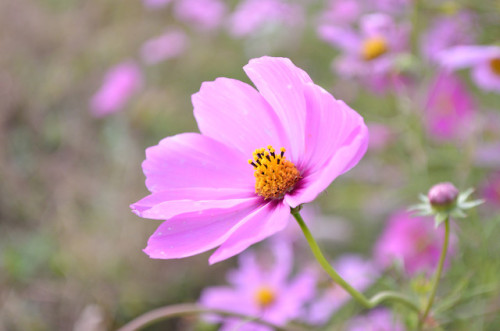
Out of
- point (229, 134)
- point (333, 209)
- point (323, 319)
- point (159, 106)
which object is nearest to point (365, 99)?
point (333, 209)

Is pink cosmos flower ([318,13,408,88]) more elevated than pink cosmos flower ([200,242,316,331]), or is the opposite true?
pink cosmos flower ([318,13,408,88])

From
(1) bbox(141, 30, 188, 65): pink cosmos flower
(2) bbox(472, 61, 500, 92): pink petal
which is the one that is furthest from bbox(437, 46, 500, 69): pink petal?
(1) bbox(141, 30, 188, 65): pink cosmos flower

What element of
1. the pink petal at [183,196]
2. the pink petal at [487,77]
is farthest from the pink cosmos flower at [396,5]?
the pink petal at [183,196]

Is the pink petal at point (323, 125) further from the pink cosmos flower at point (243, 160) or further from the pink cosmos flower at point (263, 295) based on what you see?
the pink cosmos flower at point (263, 295)

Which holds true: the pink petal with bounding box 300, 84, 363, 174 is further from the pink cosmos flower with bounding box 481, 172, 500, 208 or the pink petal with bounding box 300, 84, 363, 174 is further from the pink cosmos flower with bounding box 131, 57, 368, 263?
the pink cosmos flower with bounding box 481, 172, 500, 208

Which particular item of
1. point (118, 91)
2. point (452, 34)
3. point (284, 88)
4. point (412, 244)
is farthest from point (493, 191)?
point (118, 91)

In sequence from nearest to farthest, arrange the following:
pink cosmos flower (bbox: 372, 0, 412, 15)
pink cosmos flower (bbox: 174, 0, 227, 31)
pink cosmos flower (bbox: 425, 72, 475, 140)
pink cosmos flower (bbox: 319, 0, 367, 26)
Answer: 1. pink cosmos flower (bbox: 372, 0, 412, 15)
2. pink cosmos flower (bbox: 425, 72, 475, 140)
3. pink cosmos flower (bbox: 319, 0, 367, 26)
4. pink cosmos flower (bbox: 174, 0, 227, 31)

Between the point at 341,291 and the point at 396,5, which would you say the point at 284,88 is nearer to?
the point at 396,5
